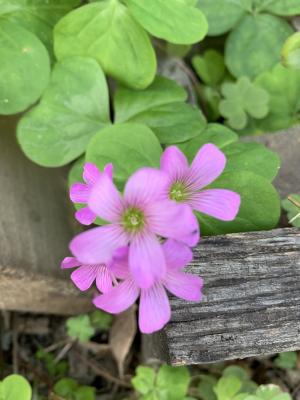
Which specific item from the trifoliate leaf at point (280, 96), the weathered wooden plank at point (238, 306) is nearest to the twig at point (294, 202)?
the weathered wooden plank at point (238, 306)

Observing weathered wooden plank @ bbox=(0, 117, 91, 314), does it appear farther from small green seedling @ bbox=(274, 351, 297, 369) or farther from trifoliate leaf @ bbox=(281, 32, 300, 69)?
trifoliate leaf @ bbox=(281, 32, 300, 69)

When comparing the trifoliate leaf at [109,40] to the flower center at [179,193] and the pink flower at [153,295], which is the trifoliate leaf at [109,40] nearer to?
the flower center at [179,193]

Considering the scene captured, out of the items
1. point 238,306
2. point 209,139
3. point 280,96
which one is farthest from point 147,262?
point 280,96

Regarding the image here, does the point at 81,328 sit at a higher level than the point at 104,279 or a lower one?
lower

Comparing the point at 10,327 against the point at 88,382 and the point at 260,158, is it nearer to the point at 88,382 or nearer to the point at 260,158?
the point at 88,382

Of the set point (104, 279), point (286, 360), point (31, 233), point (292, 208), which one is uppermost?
point (104, 279)

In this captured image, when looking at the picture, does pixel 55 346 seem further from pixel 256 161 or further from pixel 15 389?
pixel 256 161

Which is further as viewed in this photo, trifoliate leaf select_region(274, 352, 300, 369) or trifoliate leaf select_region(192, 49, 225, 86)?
trifoliate leaf select_region(192, 49, 225, 86)

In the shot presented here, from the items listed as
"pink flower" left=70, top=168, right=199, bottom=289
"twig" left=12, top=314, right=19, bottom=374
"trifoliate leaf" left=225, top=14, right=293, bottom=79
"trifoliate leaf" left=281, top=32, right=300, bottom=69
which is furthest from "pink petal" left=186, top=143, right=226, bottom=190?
"twig" left=12, top=314, right=19, bottom=374
